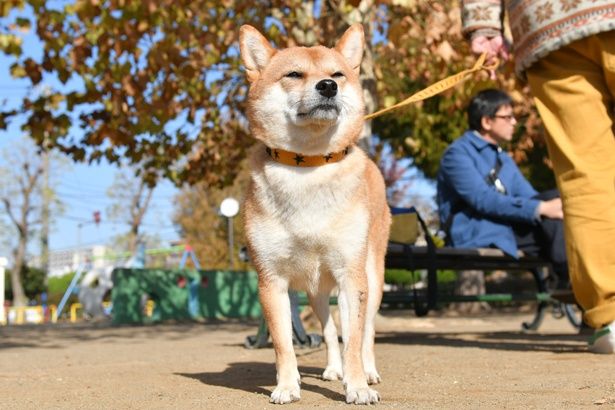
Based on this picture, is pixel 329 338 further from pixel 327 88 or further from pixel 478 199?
pixel 478 199

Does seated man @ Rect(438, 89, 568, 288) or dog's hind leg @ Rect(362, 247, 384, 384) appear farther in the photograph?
seated man @ Rect(438, 89, 568, 288)

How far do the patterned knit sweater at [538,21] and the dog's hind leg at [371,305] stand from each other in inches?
58.7

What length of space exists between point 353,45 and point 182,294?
14754 mm

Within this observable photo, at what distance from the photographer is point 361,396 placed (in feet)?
10.6

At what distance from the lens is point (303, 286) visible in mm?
3811

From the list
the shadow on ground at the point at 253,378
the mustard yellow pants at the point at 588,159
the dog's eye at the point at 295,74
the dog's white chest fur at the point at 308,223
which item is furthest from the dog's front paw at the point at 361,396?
the mustard yellow pants at the point at 588,159

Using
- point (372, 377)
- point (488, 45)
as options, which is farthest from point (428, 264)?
point (372, 377)

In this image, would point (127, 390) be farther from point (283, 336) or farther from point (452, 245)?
point (452, 245)

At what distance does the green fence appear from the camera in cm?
1670

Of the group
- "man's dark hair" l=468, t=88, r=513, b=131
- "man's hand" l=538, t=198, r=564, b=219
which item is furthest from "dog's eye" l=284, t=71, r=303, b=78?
"man's dark hair" l=468, t=88, r=513, b=131

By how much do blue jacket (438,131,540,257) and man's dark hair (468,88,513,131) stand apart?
5.3 inches

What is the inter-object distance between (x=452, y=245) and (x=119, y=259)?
2856cm

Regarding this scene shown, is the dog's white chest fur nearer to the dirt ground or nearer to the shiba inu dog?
the shiba inu dog

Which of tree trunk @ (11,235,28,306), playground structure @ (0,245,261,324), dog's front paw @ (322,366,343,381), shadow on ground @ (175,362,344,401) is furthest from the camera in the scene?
tree trunk @ (11,235,28,306)
